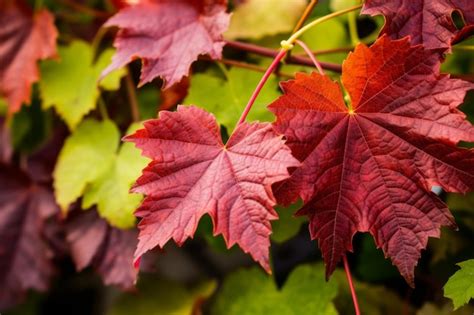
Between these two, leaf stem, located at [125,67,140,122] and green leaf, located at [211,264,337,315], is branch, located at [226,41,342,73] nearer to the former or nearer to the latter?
leaf stem, located at [125,67,140,122]

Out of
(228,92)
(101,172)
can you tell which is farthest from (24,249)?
(228,92)

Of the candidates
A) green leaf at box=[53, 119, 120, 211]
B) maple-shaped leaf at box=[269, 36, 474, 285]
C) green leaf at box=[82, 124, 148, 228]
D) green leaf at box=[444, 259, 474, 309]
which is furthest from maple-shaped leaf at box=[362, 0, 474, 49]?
green leaf at box=[53, 119, 120, 211]

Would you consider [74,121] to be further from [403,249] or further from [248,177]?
[403,249]

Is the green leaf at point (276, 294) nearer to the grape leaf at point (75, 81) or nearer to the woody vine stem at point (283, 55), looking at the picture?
the woody vine stem at point (283, 55)

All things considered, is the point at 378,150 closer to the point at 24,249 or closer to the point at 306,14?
the point at 306,14

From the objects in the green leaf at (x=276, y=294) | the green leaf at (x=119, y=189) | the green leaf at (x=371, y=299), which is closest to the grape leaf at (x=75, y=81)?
the green leaf at (x=119, y=189)

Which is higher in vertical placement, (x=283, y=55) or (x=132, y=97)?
(x=283, y=55)
